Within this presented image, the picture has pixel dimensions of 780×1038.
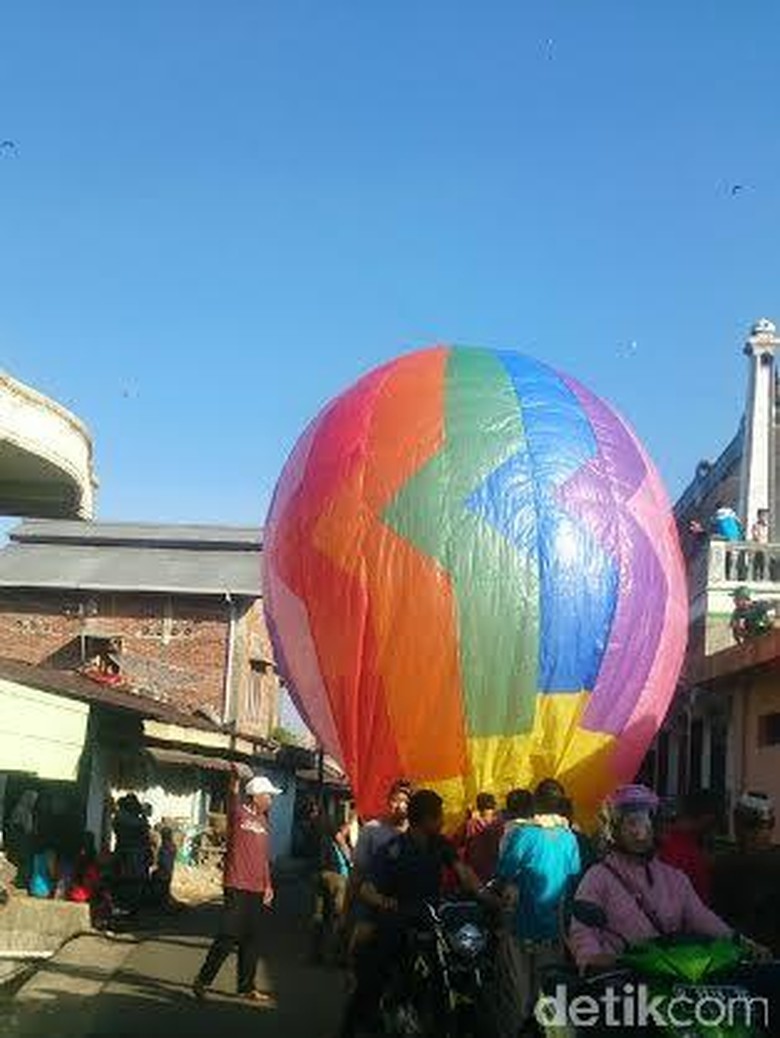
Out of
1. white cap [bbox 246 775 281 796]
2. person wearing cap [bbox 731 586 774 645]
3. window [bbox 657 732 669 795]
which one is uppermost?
person wearing cap [bbox 731 586 774 645]

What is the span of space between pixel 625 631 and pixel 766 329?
13.1 metres

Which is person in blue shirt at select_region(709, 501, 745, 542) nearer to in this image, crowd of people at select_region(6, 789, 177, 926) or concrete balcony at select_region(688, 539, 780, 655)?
concrete balcony at select_region(688, 539, 780, 655)

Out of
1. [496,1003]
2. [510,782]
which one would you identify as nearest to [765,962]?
[496,1003]

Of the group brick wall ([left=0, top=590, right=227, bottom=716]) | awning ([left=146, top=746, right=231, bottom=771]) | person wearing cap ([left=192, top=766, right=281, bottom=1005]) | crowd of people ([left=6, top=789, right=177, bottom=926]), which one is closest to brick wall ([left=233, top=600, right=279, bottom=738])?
brick wall ([left=0, top=590, right=227, bottom=716])

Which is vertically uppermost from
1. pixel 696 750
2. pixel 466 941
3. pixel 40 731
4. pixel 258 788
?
pixel 696 750

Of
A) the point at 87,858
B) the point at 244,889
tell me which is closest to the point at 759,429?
the point at 87,858

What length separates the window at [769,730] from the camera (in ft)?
49.2

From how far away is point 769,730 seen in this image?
15.3 metres

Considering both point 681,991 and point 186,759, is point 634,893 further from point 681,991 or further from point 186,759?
point 186,759

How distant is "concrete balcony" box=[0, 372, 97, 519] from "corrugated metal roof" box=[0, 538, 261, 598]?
2362 centimetres

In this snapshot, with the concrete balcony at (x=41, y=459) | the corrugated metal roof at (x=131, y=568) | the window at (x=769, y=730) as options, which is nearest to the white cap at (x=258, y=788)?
the concrete balcony at (x=41, y=459)

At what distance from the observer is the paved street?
9.28m

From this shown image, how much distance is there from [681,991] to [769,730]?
1108 cm

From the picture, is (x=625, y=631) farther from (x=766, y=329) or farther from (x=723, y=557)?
(x=766, y=329)
